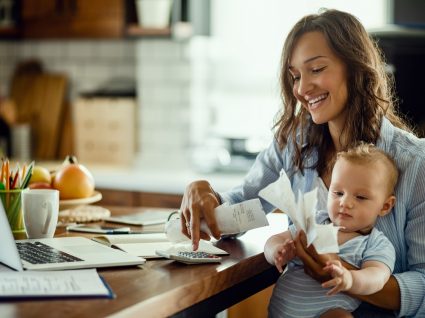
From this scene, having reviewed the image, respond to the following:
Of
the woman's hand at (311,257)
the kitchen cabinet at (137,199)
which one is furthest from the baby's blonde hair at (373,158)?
the kitchen cabinet at (137,199)

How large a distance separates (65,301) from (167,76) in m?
3.05

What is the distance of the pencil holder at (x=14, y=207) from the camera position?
2.15m

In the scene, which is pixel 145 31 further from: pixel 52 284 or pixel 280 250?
pixel 52 284

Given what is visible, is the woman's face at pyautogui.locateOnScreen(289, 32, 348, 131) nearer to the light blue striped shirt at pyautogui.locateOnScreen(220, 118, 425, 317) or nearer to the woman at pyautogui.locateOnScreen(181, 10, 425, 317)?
the woman at pyautogui.locateOnScreen(181, 10, 425, 317)

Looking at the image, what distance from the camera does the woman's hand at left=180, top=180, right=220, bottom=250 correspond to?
2059mm

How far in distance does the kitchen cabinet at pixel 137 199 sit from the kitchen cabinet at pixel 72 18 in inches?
37.3

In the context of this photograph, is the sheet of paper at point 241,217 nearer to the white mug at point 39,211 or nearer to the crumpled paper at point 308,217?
the crumpled paper at point 308,217

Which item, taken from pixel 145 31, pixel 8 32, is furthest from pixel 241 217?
pixel 8 32

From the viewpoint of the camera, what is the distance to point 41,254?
1874 millimetres

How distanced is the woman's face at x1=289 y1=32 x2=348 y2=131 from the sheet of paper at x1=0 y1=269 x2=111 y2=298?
0.82 metres

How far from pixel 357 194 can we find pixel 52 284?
2.52 feet

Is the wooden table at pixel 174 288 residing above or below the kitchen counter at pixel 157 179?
above

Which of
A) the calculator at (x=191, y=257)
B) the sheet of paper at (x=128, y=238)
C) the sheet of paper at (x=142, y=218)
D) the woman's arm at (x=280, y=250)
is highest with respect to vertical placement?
the woman's arm at (x=280, y=250)

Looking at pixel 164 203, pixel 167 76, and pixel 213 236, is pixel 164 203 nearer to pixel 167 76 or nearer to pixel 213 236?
pixel 167 76
